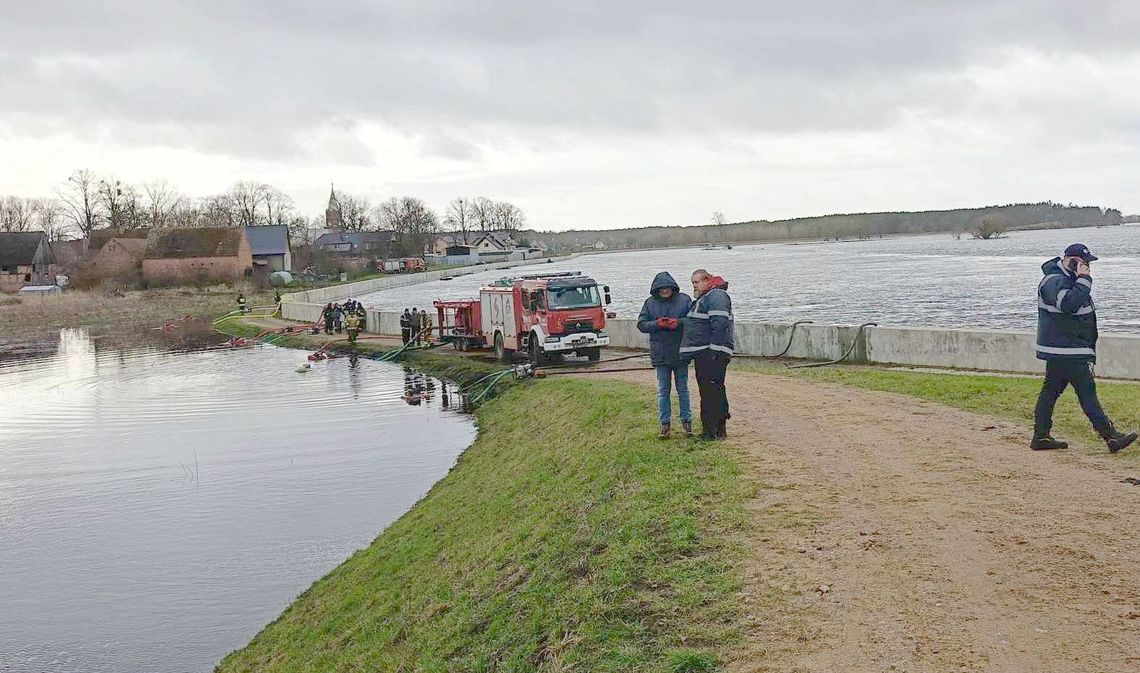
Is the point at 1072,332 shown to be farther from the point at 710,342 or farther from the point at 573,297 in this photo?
the point at 573,297

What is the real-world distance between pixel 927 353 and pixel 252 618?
1405cm

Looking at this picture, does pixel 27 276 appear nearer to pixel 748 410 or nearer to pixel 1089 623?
pixel 748 410

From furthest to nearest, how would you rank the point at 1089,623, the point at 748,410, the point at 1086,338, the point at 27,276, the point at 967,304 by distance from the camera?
the point at 27,276 < the point at 967,304 < the point at 748,410 < the point at 1086,338 < the point at 1089,623

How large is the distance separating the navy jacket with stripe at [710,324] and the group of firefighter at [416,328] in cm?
2750

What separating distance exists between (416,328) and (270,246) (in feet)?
311

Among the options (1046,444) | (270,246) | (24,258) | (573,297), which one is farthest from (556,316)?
(24,258)

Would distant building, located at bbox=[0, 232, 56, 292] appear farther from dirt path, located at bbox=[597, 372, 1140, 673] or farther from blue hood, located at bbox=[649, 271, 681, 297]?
dirt path, located at bbox=[597, 372, 1140, 673]

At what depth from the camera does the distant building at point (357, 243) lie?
18012 centimetres

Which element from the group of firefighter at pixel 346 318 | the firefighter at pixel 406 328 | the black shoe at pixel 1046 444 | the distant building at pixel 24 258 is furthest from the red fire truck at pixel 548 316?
the distant building at pixel 24 258

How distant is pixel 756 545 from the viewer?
8914mm

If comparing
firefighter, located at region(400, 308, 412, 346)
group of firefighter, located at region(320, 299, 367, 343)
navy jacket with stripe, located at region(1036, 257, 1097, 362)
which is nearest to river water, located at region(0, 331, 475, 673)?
firefighter, located at region(400, 308, 412, 346)

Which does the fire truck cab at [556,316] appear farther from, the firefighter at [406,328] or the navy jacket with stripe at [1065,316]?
the navy jacket with stripe at [1065,316]

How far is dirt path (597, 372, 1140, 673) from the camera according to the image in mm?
6691

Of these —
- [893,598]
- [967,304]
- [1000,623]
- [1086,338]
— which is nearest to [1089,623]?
[1000,623]
